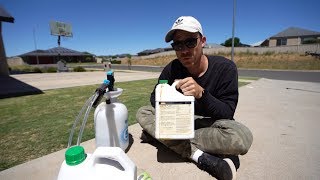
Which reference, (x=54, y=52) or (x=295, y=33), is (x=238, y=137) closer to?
(x=295, y=33)

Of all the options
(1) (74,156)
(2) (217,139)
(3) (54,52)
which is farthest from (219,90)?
(3) (54,52)

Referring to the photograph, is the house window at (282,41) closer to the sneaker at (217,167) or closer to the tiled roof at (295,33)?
the tiled roof at (295,33)

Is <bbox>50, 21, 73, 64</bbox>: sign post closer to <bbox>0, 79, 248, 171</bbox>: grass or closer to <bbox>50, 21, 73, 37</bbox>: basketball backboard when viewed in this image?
<bbox>50, 21, 73, 37</bbox>: basketball backboard

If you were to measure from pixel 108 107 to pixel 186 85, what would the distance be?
0.87 m

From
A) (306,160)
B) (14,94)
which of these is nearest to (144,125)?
(306,160)

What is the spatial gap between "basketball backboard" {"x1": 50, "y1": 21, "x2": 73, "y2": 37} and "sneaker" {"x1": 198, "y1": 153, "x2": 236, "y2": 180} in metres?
24.7

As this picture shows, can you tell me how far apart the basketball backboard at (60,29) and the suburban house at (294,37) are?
45.3m

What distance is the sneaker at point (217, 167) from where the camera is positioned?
1.91m

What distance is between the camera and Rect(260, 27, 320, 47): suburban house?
45.2 meters

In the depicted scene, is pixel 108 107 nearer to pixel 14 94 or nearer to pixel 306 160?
pixel 306 160

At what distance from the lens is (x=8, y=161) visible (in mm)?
2328

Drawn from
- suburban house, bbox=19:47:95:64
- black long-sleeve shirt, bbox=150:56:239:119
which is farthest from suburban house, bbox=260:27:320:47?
black long-sleeve shirt, bbox=150:56:239:119

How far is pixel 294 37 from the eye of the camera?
46.4 m

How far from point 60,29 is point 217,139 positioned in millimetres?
25566
